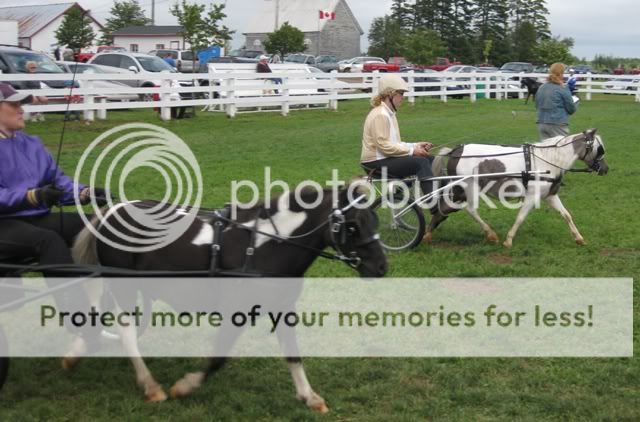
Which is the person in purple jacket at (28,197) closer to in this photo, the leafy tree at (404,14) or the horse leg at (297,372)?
the horse leg at (297,372)

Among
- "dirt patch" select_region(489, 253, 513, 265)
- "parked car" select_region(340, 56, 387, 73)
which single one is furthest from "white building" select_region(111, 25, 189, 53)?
"dirt patch" select_region(489, 253, 513, 265)

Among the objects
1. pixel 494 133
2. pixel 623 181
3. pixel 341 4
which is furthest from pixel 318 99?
pixel 341 4

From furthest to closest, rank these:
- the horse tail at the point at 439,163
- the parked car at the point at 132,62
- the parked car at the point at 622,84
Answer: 1. the parked car at the point at 622,84
2. the parked car at the point at 132,62
3. the horse tail at the point at 439,163

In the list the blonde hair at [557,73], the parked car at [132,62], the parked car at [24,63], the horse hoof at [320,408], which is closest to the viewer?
the horse hoof at [320,408]

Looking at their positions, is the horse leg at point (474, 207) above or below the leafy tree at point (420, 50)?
below

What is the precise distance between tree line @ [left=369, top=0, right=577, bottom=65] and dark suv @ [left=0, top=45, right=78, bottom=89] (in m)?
54.0

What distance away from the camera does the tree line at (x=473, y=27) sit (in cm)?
8025

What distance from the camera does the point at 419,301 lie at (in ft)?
25.1

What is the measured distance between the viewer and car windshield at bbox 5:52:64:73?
21.5 metres

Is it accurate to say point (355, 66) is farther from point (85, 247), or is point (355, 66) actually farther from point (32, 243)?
point (32, 243)

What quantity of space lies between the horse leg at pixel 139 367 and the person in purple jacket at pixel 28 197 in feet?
1.95

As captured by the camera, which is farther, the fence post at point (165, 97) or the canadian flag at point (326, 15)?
the canadian flag at point (326, 15)

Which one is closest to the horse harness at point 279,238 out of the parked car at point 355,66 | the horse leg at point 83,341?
the horse leg at point 83,341

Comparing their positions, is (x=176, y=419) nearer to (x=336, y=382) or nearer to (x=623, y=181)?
(x=336, y=382)
